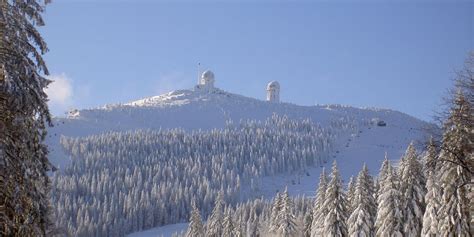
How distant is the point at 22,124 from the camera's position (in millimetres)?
13273

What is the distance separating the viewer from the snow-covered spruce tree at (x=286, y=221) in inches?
1953

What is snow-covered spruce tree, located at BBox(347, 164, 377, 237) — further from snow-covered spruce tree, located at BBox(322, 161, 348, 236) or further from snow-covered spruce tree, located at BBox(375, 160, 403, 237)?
snow-covered spruce tree, located at BBox(375, 160, 403, 237)

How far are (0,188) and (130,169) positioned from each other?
170287 mm

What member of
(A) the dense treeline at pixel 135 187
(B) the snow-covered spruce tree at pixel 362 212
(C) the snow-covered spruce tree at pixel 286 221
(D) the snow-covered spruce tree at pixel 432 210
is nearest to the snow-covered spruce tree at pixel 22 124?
(D) the snow-covered spruce tree at pixel 432 210

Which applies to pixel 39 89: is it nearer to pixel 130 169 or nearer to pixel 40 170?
pixel 40 170

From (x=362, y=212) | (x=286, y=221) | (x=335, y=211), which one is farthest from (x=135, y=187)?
(x=362, y=212)

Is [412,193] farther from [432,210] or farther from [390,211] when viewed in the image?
[432,210]

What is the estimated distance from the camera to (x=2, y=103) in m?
13.2

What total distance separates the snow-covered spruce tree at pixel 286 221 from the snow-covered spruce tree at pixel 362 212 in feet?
34.7

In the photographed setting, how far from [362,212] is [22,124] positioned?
29031mm

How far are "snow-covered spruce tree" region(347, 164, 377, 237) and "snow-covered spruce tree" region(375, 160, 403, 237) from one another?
5.16 feet

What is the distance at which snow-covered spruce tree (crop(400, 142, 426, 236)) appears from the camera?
116 feet

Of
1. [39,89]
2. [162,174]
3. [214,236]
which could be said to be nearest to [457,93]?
[39,89]

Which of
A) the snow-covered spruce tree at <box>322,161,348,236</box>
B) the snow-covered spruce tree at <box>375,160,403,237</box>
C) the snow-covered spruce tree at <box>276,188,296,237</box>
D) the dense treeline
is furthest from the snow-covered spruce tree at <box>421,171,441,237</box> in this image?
the dense treeline
